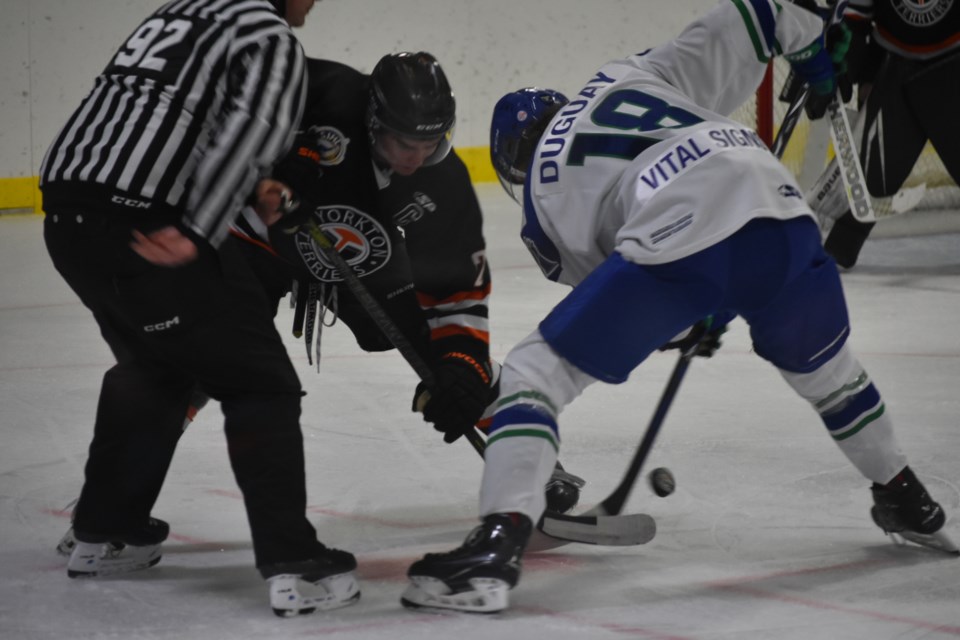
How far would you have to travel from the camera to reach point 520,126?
7.73 feet

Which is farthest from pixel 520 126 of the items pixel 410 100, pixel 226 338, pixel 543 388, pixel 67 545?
pixel 67 545

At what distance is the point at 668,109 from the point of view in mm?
2180

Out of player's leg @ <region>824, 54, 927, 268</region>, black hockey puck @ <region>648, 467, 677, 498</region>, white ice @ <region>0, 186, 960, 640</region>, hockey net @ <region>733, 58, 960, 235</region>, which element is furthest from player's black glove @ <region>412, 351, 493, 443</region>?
hockey net @ <region>733, 58, 960, 235</region>

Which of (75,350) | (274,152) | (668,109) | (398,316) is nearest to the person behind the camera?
(274,152)

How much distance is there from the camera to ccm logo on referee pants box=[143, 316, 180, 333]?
6.83 ft

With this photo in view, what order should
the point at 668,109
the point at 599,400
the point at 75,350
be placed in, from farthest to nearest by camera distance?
the point at 75,350
the point at 599,400
the point at 668,109

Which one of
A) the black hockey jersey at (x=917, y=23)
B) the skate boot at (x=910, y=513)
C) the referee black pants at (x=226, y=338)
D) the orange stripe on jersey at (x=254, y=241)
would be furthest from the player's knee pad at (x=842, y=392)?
the black hockey jersey at (x=917, y=23)

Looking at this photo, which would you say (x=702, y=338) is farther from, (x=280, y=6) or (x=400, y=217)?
(x=280, y=6)

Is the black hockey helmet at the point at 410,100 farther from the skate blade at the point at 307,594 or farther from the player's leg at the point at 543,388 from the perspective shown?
the skate blade at the point at 307,594

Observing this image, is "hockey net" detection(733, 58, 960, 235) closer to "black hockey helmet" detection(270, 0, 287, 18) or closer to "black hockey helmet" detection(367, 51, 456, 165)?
"black hockey helmet" detection(367, 51, 456, 165)

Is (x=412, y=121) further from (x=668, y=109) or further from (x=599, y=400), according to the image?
(x=599, y=400)

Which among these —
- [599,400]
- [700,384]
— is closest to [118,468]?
[599,400]

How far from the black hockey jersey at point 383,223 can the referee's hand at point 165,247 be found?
33cm

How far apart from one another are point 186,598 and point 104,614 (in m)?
0.13
